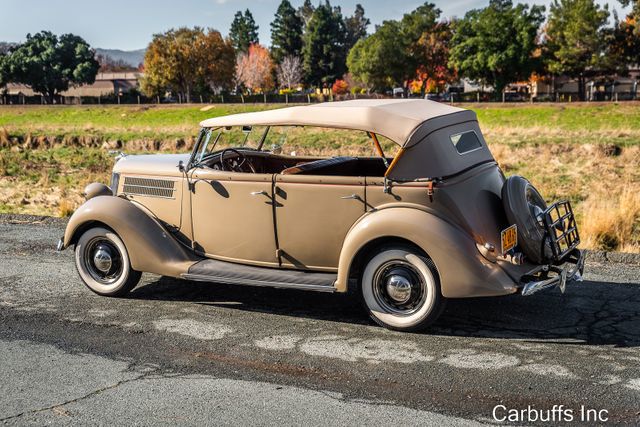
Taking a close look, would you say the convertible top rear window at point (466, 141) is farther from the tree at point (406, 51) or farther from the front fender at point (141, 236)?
the tree at point (406, 51)

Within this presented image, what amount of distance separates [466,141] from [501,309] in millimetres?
1536

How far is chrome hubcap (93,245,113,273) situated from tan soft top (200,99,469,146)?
1.71 metres

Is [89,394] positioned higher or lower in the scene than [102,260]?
lower

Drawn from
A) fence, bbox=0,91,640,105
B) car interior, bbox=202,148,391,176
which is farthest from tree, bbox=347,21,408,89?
car interior, bbox=202,148,391,176

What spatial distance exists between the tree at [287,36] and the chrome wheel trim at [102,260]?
92.0 meters

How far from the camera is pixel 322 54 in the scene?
90.4 meters

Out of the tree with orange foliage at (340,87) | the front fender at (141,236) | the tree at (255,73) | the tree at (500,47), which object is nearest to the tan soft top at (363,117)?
the front fender at (141,236)

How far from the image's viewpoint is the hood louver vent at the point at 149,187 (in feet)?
22.6

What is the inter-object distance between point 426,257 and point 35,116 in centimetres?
5317

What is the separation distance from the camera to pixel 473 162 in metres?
6.32

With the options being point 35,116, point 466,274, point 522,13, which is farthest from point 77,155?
point 522,13

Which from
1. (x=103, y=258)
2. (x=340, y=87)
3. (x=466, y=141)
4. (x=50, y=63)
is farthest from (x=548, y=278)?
(x=340, y=87)

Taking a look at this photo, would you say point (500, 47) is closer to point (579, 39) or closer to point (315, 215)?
point (579, 39)

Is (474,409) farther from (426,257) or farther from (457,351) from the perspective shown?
(426,257)
